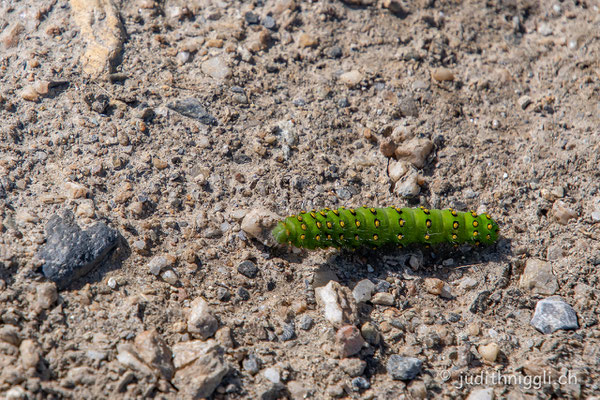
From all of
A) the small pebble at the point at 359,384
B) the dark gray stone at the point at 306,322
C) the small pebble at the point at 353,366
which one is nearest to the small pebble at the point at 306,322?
the dark gray stone at the point at 306,322

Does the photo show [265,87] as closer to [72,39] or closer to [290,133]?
[290,133]

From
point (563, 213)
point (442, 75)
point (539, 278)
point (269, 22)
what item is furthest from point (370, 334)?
point (269, 22)

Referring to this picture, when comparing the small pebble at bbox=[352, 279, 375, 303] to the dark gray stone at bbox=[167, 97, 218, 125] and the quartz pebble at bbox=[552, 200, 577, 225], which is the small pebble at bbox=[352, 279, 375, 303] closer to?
the quartz pebble at bbox=[552, 200, 577, 225]

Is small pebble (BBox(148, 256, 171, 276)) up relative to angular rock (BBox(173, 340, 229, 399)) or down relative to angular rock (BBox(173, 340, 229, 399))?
up

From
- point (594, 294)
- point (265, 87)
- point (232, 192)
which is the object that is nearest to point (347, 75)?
point (265, 87)

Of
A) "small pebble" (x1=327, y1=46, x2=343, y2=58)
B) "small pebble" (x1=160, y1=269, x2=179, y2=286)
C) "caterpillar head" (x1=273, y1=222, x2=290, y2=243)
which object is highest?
"small pebble" (x1=327, y1=46, x2=343, y2=58)

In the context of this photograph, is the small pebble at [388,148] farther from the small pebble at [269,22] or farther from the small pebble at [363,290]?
the small pebble at [269,22]

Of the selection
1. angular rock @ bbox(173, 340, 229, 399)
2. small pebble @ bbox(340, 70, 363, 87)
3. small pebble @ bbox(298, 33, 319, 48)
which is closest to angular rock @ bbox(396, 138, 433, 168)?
small pebble @ bbox(340, 70, 363, 87)

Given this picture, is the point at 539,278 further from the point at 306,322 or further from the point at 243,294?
the point at 243,294
